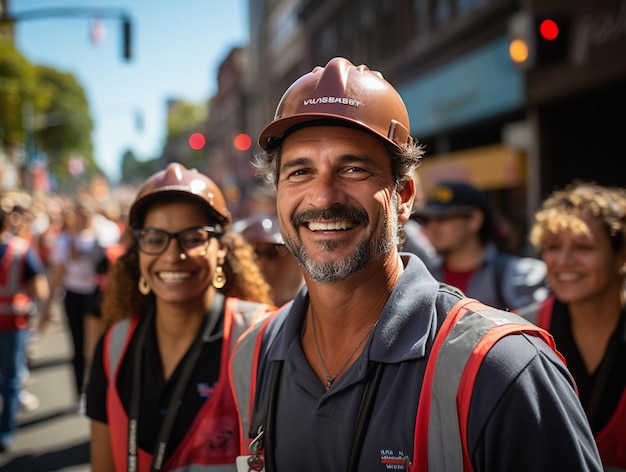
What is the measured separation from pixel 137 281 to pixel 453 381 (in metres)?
2.14

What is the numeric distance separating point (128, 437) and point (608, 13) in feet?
36.1

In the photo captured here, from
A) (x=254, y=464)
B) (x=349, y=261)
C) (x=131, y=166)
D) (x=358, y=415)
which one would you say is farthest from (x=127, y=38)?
(x=131, y=166)

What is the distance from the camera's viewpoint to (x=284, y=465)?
1.89m

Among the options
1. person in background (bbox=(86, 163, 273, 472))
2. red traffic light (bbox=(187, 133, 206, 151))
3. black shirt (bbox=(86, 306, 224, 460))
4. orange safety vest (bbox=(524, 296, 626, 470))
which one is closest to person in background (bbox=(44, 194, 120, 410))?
person in background (bbox=(86, 163, 273, 472))

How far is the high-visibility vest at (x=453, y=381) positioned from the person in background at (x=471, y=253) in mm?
2824

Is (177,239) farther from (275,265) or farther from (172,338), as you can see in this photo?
(275,265)

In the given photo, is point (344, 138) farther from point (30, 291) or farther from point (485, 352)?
point (30, 291)

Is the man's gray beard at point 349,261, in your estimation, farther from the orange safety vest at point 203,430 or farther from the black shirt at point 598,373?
the black shirt at point 598,373

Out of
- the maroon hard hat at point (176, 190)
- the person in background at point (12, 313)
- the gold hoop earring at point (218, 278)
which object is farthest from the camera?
the person in background at point (12, 313)

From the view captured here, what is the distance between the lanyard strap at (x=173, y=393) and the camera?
2.59 meters

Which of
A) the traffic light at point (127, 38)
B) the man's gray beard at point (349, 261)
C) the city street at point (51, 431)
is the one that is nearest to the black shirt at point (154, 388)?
the man's gray beard at point (349, 261)

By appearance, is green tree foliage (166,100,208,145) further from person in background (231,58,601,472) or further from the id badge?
the id badge

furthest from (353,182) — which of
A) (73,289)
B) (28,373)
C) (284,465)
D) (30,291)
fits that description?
(28,373)

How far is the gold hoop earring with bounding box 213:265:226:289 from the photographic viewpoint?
308 cm
